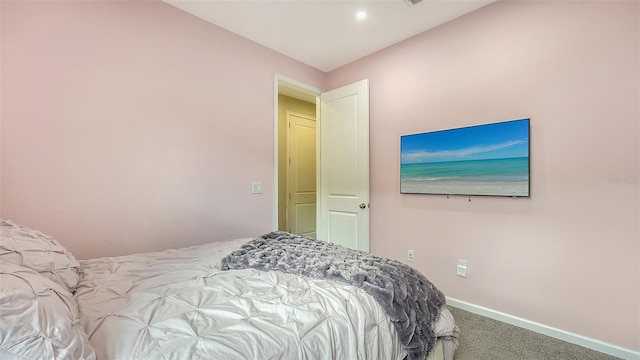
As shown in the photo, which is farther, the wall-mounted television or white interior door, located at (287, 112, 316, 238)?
white interior door, located at (287, 112, 316, 238)

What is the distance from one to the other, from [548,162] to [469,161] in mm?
528

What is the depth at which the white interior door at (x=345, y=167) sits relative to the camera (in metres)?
3.18

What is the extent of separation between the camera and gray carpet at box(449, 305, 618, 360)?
1799 mm

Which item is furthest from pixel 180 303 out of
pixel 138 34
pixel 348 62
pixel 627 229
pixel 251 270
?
pixel 348 62

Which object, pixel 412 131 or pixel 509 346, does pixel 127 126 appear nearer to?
pixel 412 131

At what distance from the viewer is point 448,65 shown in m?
2.57

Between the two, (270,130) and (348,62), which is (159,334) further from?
(348,62)

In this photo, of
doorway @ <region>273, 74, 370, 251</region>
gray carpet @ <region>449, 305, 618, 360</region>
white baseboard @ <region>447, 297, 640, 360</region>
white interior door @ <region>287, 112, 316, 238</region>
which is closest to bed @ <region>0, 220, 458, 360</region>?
gray carpet @ <region>449, 305, 618, 360</region>

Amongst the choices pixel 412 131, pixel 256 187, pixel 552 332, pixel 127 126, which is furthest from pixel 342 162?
pixel 552 332

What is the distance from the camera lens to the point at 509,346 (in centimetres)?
191

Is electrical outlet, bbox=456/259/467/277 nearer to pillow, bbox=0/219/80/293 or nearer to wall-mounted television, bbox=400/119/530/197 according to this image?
wall-mounted television, bbox=400/119/530/197

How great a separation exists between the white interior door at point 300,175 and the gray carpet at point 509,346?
2.87m

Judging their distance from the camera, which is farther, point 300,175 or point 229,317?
point 300,175

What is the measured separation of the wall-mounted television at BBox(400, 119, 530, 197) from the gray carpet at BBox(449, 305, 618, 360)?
1.05m
